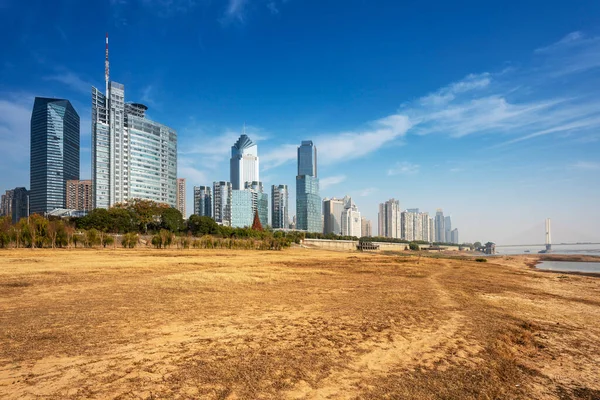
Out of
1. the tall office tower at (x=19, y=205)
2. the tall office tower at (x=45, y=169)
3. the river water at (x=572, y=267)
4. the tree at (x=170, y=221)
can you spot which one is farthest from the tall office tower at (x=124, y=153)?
the river water at (x=572, y=267)

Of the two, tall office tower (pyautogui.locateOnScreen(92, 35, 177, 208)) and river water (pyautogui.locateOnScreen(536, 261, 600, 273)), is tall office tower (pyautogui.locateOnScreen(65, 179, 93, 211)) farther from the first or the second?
river water (pyautogui.locateOnScreen(536, 261, 600, 273))

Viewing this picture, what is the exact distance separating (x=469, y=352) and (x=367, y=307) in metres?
5.18

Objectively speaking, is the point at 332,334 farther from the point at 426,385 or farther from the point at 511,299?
the point at 511,299

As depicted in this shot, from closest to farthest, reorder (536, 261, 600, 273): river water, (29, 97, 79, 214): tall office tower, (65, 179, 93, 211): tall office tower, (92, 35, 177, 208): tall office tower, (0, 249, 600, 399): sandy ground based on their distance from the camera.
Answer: (0, 249, 600, 399): sandy ground, (536, 261, 600, 273): river water, (92, 35, 177, 208): tall office tower, (65, 179, 93, 211): tall office tower, (29, 97, 79, 214): tall office tower

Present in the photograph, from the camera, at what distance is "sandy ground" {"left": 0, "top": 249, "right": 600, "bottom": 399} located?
5996 mm

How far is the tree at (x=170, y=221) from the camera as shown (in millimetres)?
87062

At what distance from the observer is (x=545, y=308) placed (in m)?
13.9

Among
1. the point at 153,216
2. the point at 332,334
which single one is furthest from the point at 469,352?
the point at 153,216

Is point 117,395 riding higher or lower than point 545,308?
higher

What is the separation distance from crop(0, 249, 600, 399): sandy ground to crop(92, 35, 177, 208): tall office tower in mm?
130096

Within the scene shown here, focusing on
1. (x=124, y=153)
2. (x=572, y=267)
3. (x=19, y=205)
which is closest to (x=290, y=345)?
(x=572, y=267)

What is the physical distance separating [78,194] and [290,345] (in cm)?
22201

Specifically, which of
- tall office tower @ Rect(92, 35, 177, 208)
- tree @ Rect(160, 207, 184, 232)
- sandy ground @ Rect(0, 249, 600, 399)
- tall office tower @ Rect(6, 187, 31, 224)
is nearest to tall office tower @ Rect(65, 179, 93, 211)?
tall office tower @ Rect(6, 187, 31, 224)

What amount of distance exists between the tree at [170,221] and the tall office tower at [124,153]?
48.5 m
